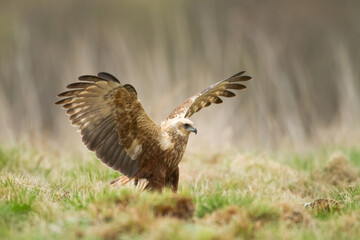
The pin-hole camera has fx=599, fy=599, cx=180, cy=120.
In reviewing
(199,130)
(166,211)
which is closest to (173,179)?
(166,211)

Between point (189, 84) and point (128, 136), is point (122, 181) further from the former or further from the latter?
point (189, 84)

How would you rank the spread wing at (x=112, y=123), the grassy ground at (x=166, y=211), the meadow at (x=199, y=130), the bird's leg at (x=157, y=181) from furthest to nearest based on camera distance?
the bird's leg at (x=157, y=181)
the spread wing at (x=112, y=123)
the meadow at (x=199, y=130)
the grassy ground at (x=166, y=211)

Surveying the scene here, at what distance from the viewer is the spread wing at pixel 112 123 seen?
525 cm

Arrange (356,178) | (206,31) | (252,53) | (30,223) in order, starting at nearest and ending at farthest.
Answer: (30,223), (356,178), (206,31), (252,53)

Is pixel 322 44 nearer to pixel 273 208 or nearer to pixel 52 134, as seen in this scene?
pixel 52 134

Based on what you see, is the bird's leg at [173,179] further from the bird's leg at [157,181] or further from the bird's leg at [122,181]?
the bird's leg at [122,181]

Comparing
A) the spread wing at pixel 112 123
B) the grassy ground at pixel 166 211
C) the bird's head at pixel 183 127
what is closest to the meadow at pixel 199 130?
the grassy ground at pixel 166 211

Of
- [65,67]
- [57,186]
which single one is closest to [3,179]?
[57,186]

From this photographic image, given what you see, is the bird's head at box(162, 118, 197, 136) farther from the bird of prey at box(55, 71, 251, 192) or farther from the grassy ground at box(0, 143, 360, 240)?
the grassy ground at box(0, 143, 360, 240)

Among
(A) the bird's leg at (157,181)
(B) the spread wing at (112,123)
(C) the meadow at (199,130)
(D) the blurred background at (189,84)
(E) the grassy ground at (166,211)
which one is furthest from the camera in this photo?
(D) the blurred background at (189,84)

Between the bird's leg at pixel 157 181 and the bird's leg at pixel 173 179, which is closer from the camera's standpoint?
the bird's leg at pixel 157 181

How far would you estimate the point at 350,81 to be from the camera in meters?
9.52

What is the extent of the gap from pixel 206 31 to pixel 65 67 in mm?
2441

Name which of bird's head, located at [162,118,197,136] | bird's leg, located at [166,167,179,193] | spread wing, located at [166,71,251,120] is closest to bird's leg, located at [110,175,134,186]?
bird's leg, located at [166,167,179,193]
